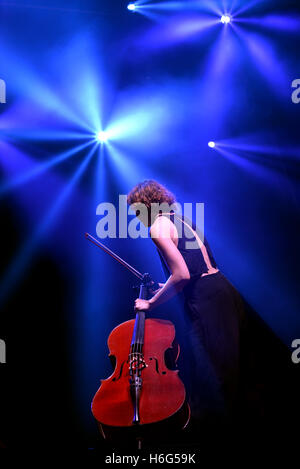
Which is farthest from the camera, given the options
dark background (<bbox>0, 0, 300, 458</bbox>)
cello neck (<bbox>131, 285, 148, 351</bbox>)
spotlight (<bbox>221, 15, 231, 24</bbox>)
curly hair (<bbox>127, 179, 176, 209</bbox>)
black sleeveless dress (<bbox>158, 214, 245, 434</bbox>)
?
spotlight (<bbox>221, 15, 231, 24</bbox>)

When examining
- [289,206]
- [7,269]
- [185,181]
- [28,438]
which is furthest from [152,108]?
[28,438]

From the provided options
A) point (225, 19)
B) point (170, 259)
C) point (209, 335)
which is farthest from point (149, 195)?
point (225, 19)

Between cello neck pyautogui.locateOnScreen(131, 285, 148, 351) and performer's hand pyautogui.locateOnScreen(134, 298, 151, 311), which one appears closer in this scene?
cello neck pyautogui.locateOnScreen(131, 285, 148, 351)

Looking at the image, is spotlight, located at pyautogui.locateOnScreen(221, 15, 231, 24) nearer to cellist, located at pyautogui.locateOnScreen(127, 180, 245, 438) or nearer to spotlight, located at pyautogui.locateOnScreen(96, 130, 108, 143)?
spotlight, located at pyautogui.locateOnScreen(96, 130, 108, 143)

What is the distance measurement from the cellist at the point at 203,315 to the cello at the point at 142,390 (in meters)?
0.14

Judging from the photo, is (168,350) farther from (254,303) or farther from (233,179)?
(233,179)

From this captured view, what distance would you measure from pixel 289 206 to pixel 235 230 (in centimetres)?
61

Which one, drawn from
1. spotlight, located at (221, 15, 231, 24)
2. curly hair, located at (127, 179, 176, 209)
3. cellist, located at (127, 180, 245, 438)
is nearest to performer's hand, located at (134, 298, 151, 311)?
cellist, located at (127, 180, 245, 438)

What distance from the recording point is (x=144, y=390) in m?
1.59

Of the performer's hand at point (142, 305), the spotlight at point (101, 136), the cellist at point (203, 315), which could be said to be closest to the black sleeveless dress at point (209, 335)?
the cellist at point (203, 315)

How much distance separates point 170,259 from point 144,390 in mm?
736

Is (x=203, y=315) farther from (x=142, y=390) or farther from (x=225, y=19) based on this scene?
(x=225, y=19)

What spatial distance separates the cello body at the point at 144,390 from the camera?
148 centimetres

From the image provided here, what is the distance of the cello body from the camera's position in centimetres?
148
